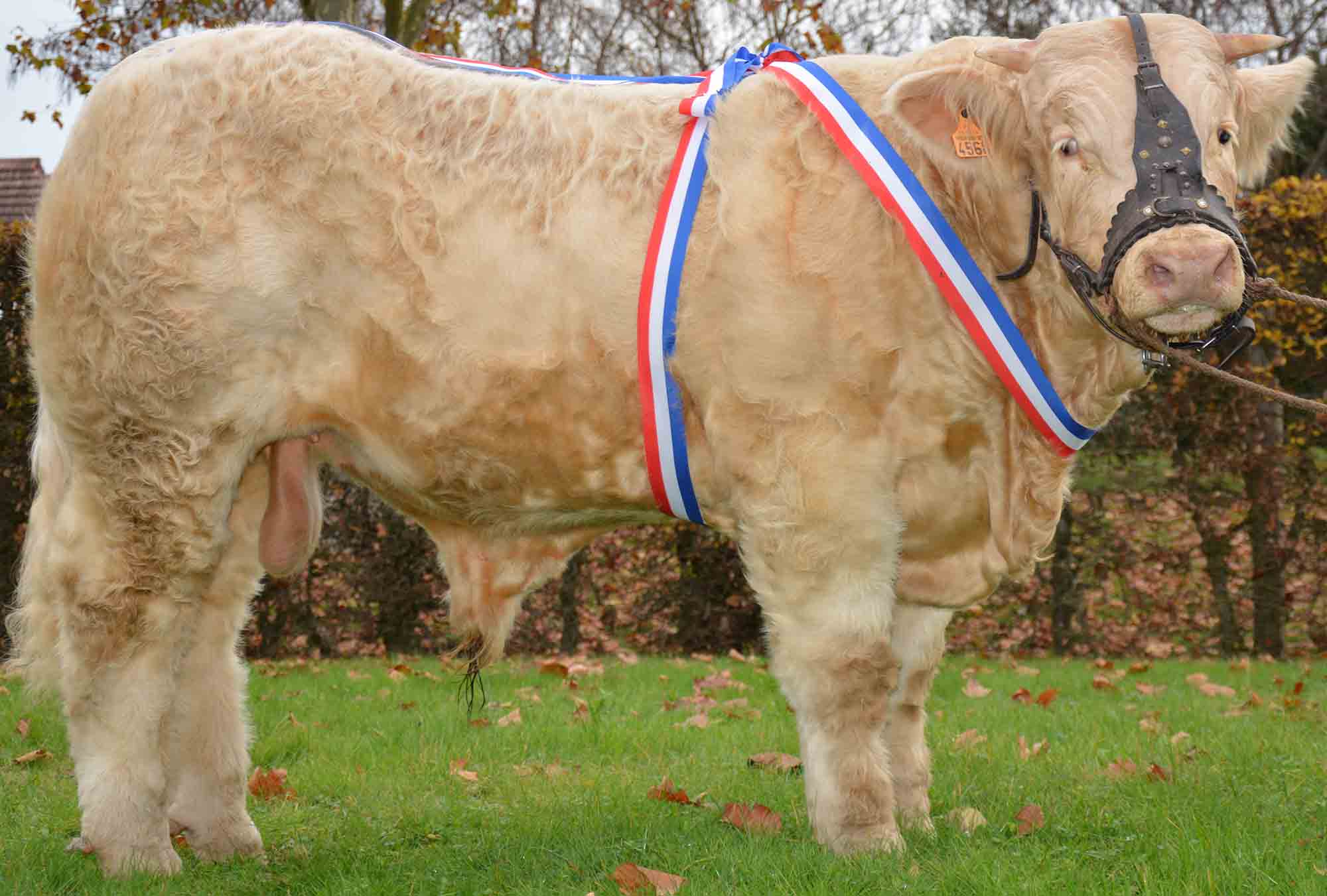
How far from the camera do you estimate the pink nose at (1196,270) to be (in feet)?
8.63

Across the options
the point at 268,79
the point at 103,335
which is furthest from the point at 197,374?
the point at 268,79

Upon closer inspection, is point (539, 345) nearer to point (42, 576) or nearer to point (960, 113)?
point (960, 113)

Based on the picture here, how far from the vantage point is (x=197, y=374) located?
338 centimetres

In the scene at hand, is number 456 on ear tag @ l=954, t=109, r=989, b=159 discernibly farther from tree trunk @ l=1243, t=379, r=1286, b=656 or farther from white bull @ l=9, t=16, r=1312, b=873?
tree trunk @ l=1243, t=379, r=1286, b=656

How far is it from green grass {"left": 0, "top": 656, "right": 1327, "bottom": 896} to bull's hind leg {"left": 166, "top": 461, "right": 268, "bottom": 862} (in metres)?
0.16

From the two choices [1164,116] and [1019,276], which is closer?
[1164,116]

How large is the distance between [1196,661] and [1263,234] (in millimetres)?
2674

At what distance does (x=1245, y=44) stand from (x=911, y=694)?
6.16 ft

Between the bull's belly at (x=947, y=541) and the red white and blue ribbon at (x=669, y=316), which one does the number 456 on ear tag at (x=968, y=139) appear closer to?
the red white and blue ribbon at (x=669, y=316)

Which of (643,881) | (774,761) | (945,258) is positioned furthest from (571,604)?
(945,258)

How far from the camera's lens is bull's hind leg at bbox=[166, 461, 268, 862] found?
3.68m

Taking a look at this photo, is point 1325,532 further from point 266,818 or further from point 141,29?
point 141,29

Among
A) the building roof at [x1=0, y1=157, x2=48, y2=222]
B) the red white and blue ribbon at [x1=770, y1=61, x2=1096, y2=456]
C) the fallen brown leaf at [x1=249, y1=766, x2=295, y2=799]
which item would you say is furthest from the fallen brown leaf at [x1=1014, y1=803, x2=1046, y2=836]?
the building roof at [x1=0, y1=157, x2=48, y2=222]

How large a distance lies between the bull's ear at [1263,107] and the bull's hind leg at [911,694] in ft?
4.65
